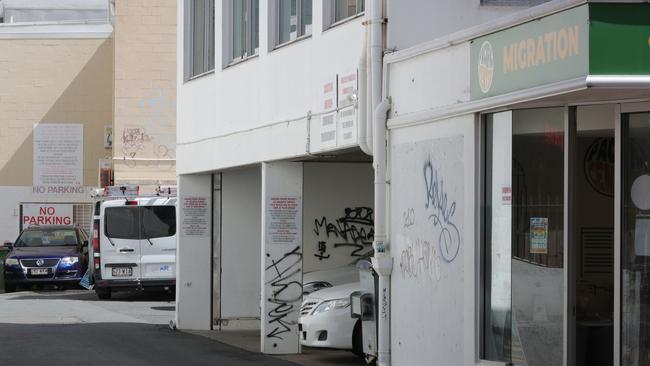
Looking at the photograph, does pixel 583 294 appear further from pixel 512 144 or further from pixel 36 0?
pixel 36 0

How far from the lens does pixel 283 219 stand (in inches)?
664

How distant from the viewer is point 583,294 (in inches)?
404

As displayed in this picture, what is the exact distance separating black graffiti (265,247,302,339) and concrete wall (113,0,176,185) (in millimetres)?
18238

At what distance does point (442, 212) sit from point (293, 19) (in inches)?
209

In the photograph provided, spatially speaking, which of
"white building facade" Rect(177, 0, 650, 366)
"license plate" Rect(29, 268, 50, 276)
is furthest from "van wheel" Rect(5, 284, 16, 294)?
"white building facade" Rect(177, 0, 650, 366)

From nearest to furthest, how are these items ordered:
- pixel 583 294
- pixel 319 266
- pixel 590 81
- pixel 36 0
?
1. pixel 590 81
2. pixel 583 294
3. pixel 319 266
4. pixel 36 0

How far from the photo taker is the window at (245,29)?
57.9ft

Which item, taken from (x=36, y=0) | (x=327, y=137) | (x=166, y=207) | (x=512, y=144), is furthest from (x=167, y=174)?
(x=512, y=144)

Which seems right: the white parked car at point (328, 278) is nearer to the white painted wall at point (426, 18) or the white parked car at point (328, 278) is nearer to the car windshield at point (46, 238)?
the white painted wall at point (426, 18)

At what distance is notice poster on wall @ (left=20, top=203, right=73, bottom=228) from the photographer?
125 feet

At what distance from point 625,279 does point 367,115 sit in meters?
4.38

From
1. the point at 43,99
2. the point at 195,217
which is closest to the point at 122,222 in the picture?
the point at 195,217

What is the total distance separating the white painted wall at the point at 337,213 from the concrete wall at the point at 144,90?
631 inches

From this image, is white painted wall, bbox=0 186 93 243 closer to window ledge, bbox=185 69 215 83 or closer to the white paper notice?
the white paper notice
